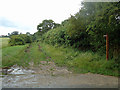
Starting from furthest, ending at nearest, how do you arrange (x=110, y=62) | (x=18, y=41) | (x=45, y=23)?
(x=45, y=23), (x=18, y=41), (x=110, y=62)

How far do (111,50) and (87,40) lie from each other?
3202 millimetres

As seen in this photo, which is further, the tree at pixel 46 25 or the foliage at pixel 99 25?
the tree at pixel 46 25

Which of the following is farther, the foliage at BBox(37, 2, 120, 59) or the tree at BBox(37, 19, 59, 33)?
the tree at BBox(37, 19, 59, 33)

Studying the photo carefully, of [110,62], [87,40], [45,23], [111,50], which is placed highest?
[45,23]

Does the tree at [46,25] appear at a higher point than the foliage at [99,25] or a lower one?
higher

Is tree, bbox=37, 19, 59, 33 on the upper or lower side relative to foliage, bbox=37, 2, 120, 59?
upper

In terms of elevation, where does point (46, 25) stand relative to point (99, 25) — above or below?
above

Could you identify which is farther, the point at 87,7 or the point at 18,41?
the point at 18,41

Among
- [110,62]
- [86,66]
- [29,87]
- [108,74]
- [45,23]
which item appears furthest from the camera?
[45,23]

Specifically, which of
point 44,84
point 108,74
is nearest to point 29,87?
point 44,84

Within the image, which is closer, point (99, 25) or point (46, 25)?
point (99, 25)

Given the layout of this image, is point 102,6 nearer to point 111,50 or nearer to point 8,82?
point 111,50

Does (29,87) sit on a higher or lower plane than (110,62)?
lower

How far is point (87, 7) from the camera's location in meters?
9.96
